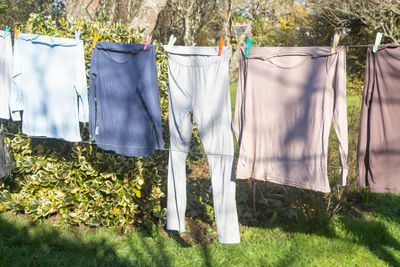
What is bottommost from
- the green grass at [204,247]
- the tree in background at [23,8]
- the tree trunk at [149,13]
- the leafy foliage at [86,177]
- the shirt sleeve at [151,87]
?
the green grass at [204,247]

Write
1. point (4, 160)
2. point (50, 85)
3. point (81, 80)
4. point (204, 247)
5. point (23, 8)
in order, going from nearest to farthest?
1. point (81, 80)
2. point (50, 85)
3. point (4, 160)
4. point (204, 247)
5. point (23, 8)

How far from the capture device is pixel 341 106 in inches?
102

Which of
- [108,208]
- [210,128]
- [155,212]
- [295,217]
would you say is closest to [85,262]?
[108,208]

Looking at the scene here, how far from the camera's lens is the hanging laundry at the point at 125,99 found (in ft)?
9.80

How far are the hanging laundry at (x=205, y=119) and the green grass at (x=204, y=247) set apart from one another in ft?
1.56

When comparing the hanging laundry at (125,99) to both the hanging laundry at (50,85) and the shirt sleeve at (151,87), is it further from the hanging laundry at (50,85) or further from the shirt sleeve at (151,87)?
the hanging laundry at (50,85)

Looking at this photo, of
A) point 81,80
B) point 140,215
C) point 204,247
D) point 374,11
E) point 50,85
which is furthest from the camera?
point 374,11

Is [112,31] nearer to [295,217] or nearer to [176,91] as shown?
[176,91]

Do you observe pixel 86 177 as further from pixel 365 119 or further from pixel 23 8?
pixel 23 8

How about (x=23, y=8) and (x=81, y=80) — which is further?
(x=23, y=8)

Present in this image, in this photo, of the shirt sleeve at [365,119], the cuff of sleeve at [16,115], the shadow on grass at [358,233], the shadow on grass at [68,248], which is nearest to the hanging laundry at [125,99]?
the cuff of sleeve at [16,115]

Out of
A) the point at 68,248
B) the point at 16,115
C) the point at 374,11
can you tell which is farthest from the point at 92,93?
the point at 374,11

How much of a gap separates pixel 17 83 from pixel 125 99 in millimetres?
1001

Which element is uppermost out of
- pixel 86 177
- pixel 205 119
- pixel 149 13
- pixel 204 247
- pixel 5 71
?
pixel 149 13
